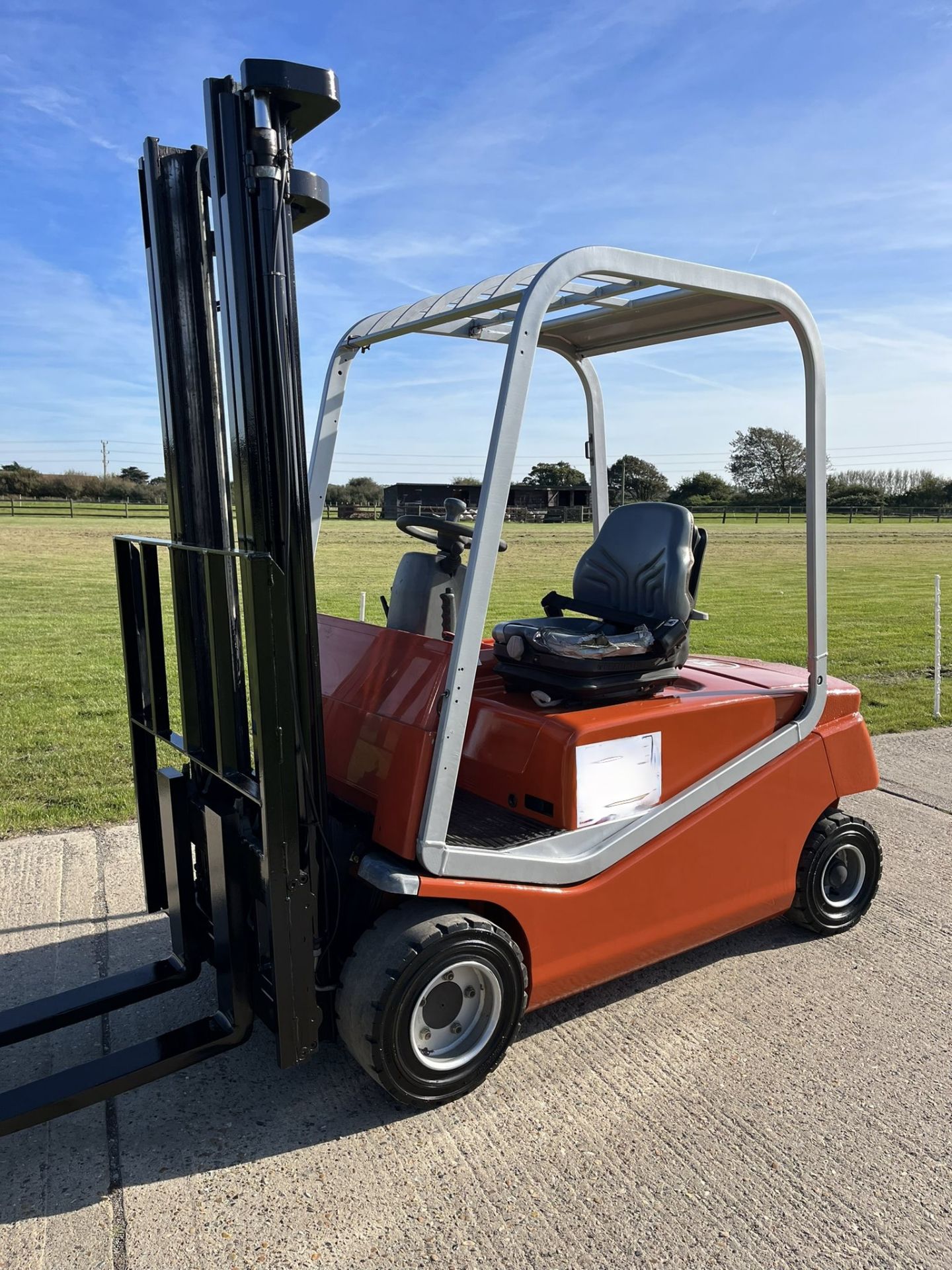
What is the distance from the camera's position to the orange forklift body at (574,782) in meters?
3.20

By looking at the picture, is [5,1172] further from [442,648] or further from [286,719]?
[442,648]

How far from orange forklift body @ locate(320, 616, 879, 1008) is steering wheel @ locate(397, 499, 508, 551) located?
459 millimetres

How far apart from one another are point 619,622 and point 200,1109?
233 centimetres

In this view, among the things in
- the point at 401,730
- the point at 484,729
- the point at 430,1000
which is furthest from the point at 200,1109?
the point at 484,729

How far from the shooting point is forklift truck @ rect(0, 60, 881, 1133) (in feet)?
9.52

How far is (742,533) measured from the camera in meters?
Answer: 45.7

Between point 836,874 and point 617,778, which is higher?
point 617,778

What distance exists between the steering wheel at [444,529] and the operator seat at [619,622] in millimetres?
370

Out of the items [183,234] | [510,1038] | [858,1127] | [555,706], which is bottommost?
[858,1127]

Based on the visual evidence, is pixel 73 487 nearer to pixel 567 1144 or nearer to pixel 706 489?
pixel 706 489

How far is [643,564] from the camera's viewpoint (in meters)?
4.03

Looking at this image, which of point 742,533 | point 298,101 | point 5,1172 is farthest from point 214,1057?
point 742,533

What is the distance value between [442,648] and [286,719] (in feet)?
1.97

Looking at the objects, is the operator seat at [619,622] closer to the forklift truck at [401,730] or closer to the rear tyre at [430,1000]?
the forklift truck at [401,730]
